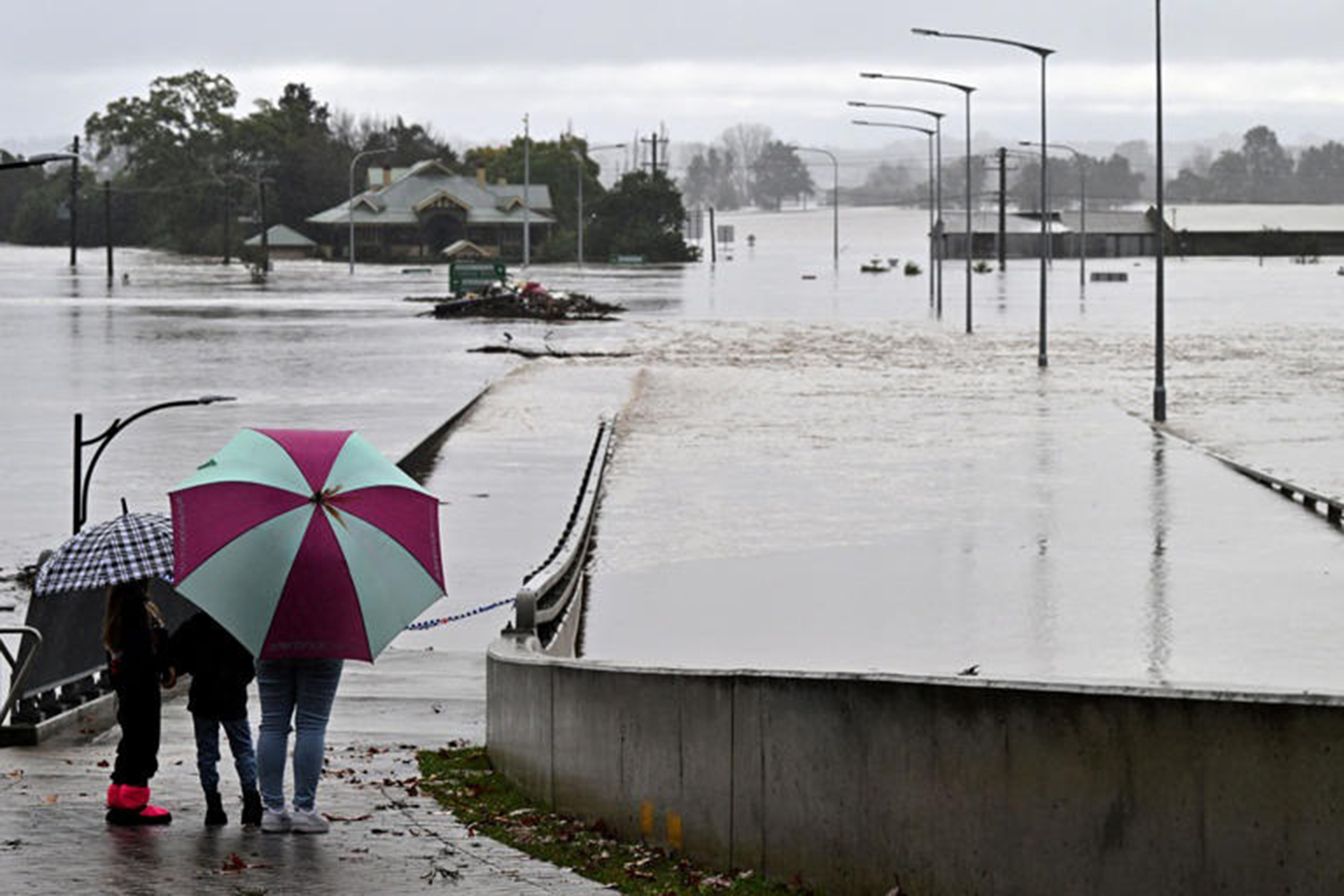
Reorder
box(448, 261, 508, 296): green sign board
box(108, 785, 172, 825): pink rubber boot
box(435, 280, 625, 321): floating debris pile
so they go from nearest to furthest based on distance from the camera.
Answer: box(108, 785, 172, 825): pink rubber boot → box(435, 280, 625, 321): floating debris pile → box(448, 261, 508, 296): green sign board

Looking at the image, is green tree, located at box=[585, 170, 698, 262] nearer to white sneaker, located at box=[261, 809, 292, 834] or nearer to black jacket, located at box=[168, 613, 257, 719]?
black jacket, located at box=[168, 613, 257, 719]

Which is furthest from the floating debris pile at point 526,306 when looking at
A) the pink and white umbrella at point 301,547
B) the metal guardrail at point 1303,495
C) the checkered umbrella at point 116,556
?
the pink and white umbrella at point 301,547

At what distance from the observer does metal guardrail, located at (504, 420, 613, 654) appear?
17719 mm

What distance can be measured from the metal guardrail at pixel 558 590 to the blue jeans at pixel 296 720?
4.61m

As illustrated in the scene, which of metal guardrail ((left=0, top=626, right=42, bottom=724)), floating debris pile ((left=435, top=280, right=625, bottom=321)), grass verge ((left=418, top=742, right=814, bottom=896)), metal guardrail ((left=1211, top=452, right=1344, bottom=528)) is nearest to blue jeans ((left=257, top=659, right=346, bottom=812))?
grass verge ((left=418, top=742, right=814, bottom=896))

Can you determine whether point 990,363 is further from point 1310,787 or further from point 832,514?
point 1310,787

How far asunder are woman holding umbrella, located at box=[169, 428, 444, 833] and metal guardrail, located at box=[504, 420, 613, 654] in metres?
4.66

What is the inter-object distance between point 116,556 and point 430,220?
592 feet

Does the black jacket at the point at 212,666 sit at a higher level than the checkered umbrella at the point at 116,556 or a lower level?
lower

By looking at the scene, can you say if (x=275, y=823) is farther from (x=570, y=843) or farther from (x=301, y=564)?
(x=570, y=843)

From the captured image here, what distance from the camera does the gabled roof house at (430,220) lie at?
625 feet

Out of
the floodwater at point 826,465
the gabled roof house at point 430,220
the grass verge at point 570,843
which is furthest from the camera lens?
the gabled roof house at point 430,220

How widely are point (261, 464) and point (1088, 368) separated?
192 ft

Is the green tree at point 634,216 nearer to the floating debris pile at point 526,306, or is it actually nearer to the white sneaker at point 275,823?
the floating debris pile at point 526,306
